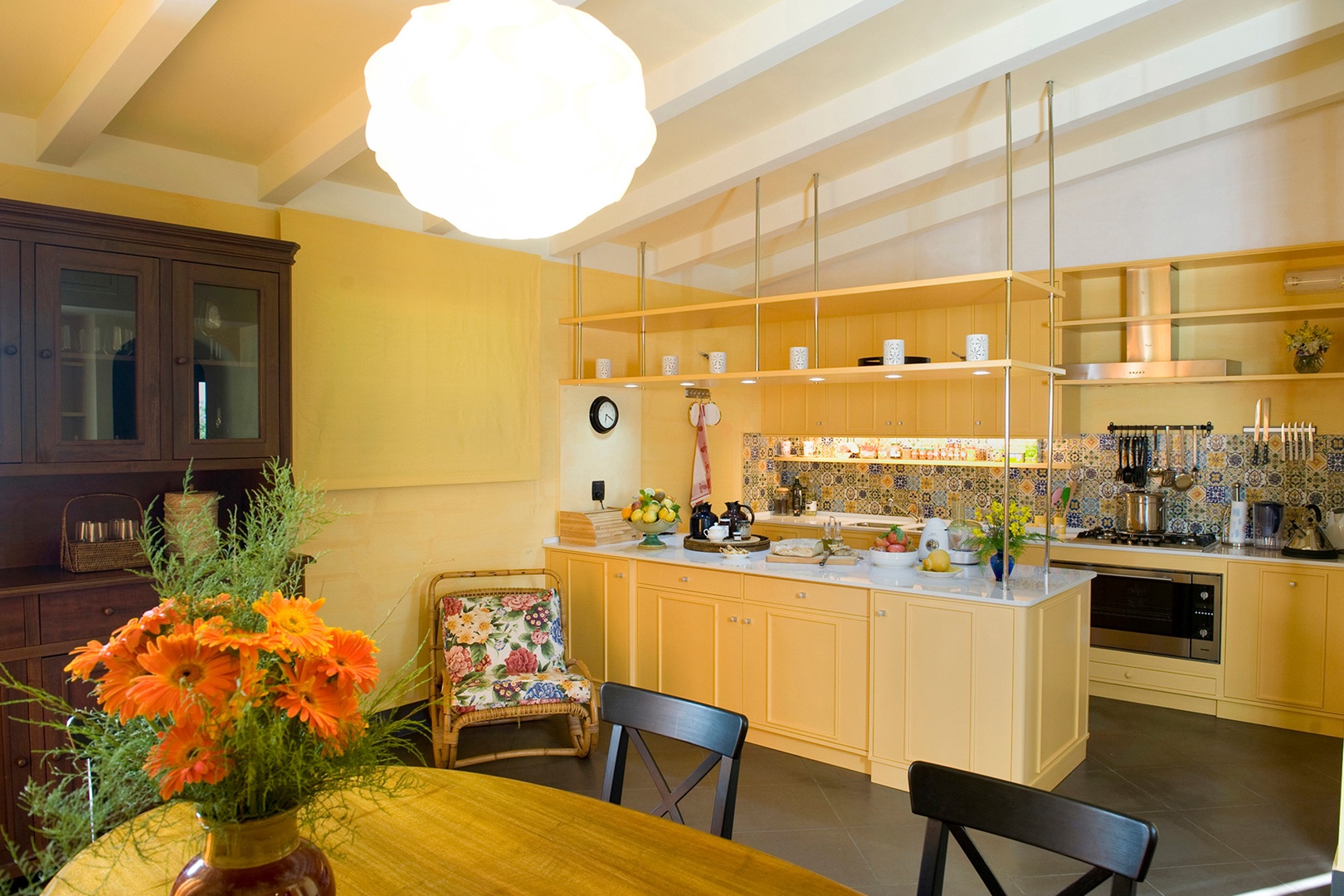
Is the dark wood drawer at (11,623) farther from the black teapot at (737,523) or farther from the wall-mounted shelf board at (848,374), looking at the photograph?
the black teapot at (737,523)

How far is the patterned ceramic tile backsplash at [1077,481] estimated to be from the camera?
16.4ft

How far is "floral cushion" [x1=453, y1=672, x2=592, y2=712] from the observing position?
3934 mm

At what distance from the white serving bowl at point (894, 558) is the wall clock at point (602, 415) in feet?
6.67

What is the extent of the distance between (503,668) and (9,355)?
2392mm

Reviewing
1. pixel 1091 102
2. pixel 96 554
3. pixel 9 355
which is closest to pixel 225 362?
pixel 9 355

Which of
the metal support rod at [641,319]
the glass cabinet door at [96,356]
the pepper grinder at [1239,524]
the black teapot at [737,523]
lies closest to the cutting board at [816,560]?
the black teapot at [737,523]

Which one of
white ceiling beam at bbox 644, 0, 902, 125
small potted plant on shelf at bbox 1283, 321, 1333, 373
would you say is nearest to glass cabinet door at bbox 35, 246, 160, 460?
white ceiling beam at bbox 644, 0, 902, 125

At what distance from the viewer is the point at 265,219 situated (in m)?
4.01

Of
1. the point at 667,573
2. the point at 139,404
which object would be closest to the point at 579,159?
the point at 139,404

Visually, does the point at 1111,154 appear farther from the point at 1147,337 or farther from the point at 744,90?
the point at 744,90

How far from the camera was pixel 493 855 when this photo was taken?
5.50ft

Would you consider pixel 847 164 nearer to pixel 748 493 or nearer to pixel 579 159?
pixel 748 493

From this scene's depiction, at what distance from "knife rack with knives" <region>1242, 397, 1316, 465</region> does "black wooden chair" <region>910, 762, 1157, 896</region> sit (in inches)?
173

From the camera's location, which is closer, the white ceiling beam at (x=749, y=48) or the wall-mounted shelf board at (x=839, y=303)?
the white ceiling beam at (x=749, y=48)
